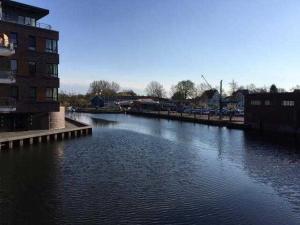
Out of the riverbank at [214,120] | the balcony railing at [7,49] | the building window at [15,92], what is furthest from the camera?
the riverbank at [214,120]

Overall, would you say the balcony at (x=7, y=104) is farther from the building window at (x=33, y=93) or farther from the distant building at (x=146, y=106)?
the distant building at (x=146, y=106)

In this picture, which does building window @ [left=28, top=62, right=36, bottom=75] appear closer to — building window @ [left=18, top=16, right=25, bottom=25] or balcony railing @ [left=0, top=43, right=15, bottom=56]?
balcony railing @ [left=0, top=43, right=15, bottom=56]

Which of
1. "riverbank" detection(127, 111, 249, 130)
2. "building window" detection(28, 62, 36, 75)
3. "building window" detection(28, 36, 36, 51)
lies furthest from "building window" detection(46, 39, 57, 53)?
"riverbank" detection(127, 111, 249, 130)

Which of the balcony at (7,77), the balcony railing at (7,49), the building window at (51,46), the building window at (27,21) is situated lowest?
the balcony at (7,77)

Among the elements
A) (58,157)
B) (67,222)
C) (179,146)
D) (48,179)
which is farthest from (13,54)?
(67,222)

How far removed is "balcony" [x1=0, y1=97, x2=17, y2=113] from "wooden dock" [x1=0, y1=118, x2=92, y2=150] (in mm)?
3111

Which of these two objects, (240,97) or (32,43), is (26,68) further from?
(240,97)

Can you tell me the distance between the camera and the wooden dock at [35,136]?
47438mm

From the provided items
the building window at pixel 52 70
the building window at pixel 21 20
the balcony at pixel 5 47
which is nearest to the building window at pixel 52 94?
the building window at pixel 52 70

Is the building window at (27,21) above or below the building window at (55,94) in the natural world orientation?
above

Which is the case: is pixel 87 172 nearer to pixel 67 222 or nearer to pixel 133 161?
pixel 133 161

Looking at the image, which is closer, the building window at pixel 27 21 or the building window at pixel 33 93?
the building window at pixel 33 93

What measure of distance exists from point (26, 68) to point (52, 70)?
14.9ft

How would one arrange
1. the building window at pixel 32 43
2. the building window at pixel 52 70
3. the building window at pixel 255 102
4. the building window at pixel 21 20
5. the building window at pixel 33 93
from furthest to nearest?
the building window at pixel 255 102, the building window at pixel 52 70, the building window at pixel 21 20, the building window at pixel 33 93, the building window at pixel 32 43
